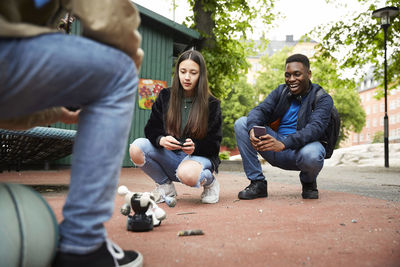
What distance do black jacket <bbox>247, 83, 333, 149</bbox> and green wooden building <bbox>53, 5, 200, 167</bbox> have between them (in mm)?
6891

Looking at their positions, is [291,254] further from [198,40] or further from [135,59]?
[198,40]

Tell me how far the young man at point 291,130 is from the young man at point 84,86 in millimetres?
2722

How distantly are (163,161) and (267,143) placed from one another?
3.63 feet

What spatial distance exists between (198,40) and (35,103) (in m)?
11.8

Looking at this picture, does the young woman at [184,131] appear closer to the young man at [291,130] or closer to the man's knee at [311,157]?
the young man at [291,130]

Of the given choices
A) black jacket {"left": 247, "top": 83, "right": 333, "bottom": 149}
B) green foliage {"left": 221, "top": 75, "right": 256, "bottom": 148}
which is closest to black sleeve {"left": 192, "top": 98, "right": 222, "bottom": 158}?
black jacket {"left": 247, "top": 83, "right": 333, "bottom": 149}

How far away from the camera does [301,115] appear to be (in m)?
4.14

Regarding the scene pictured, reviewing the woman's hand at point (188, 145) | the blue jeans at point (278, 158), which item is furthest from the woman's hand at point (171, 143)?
the blue jeans at point (278, 158)

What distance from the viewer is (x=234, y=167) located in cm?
1116

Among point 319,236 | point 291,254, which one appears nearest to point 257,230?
point 319,236

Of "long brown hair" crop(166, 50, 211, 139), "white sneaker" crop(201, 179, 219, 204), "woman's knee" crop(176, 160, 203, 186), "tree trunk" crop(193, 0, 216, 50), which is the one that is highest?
"tree trunk" crop(193, 0, 216, 50)

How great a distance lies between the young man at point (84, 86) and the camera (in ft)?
3.55

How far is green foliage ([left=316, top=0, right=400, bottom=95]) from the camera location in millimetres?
14492

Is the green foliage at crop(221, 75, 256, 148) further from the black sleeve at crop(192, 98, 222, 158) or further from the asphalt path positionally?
the black sleeve at crop(192, 98, 222, 158)
